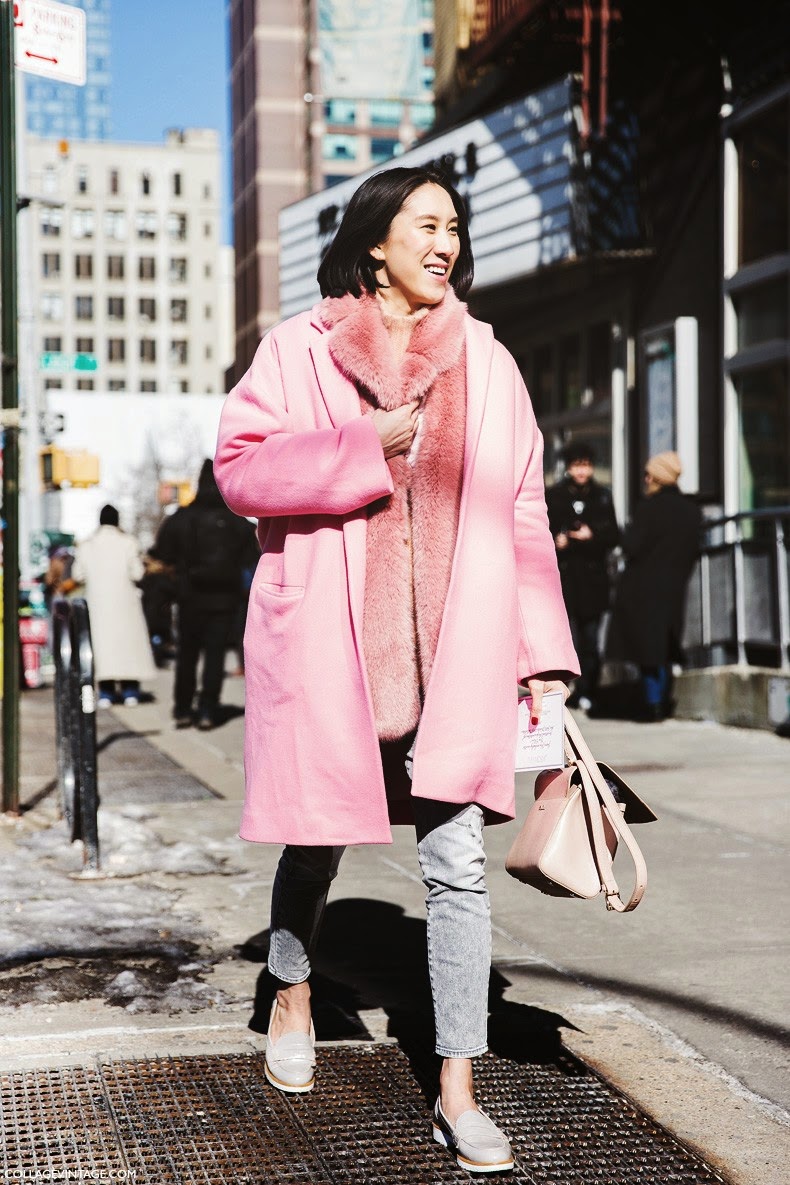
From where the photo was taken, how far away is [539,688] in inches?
134

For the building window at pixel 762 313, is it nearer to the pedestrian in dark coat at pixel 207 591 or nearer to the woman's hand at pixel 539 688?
the pedestrian in dark coat at pixel 207 591

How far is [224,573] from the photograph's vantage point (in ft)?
37.2

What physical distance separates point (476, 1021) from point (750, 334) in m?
9.96

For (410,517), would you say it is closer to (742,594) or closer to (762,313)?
(742,594)

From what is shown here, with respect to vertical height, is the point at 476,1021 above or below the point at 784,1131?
above

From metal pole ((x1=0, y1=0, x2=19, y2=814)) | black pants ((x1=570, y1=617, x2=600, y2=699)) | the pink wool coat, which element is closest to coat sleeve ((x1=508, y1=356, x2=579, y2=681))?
the pink wool coat

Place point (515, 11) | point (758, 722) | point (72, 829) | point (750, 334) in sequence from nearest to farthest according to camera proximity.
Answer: point (72, 829) < point (758, 722) < point (750, 334) < point (515, 11)

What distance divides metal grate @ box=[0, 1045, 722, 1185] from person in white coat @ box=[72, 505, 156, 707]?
402 inches

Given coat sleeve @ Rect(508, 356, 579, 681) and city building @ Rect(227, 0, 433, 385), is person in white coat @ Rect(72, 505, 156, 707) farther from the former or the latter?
city building @ Rect(227, 0, 433, 385)

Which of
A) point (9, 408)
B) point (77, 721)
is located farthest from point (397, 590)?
point (9, 408)

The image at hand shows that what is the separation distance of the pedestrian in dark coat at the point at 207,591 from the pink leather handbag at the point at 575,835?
26.2 feet

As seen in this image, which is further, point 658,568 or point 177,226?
point 177,226

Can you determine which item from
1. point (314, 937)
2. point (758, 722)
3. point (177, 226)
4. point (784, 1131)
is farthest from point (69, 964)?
point (177, 226)

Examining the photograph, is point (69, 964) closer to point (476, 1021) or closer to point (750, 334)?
point (476, 1021)
